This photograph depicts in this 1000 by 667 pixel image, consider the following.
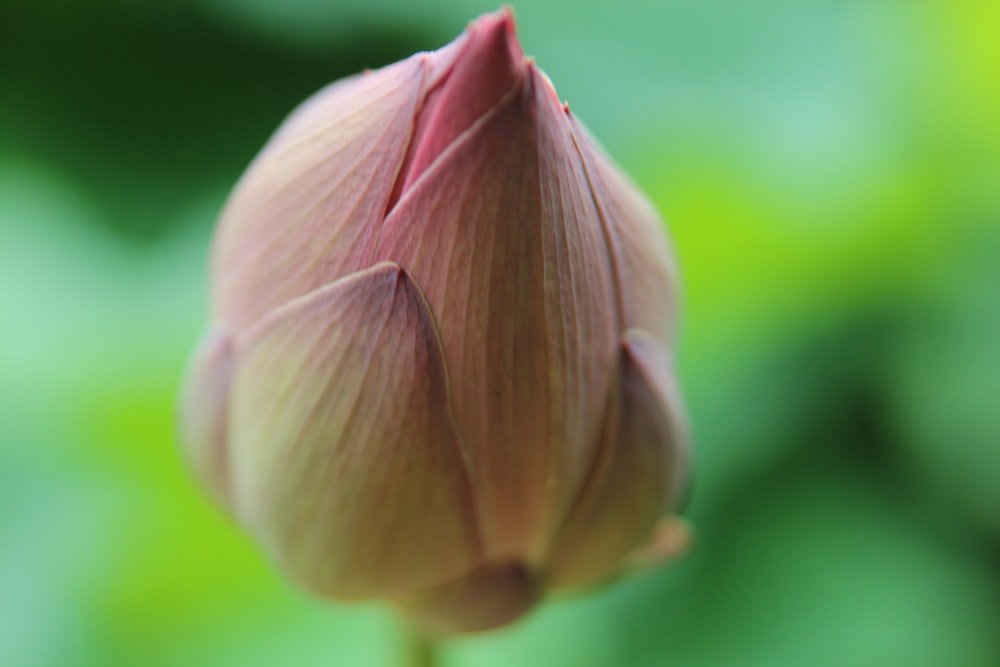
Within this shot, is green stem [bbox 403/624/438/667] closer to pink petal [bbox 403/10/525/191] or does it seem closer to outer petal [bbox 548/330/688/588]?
outer petal [bbox 548/330/688/588]

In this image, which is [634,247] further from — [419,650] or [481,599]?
[419,650]

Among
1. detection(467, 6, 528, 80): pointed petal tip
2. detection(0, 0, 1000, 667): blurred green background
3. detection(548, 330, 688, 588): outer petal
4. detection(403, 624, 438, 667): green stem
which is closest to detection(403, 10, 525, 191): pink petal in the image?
detection(467, 6, 528, 80): pointed petal tip

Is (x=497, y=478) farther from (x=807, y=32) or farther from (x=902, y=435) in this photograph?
(x=807, y=32)

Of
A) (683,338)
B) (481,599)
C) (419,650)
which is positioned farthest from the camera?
(683,338)

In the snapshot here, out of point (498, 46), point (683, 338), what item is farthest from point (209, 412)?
point (683, 338)

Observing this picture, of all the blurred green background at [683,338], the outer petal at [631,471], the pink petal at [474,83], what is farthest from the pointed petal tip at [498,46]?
the blurred green background at [683,338]

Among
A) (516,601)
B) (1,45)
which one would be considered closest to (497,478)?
(516,601)

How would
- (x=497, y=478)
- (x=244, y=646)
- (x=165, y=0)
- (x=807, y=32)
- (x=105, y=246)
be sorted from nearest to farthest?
1. (x=497, y=478)
2. (x=244, y=646)
3. (x=105, y=246)
4. (x=165, y=0)
5. (x=807, y=32)
